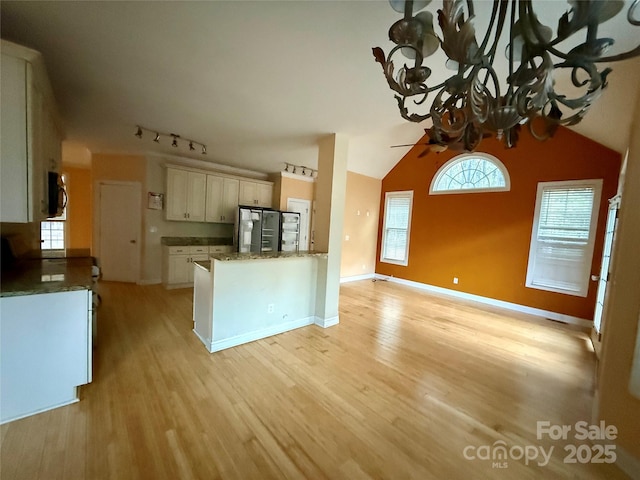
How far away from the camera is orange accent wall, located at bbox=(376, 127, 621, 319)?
12.6 ft

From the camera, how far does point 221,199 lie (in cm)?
532

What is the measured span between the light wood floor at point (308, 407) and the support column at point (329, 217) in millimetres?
369

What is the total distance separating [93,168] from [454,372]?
262 inches

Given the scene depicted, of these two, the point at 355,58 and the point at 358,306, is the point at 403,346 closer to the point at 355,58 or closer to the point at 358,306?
the point at 358,306

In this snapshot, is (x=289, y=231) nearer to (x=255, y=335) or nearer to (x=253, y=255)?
(x=253, y=255)

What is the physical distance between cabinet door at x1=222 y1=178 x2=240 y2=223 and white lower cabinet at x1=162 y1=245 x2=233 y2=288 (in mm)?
853

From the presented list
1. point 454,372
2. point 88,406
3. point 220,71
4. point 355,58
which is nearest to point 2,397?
point 88,406

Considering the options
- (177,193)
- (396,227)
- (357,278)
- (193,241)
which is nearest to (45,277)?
Answer: (177,193)

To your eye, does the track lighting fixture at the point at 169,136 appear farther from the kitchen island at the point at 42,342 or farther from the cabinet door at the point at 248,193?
the kitchen island at the point at 42,342

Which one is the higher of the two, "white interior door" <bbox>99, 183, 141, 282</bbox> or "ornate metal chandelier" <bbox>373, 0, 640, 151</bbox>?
"ornate metal chandelier" <bbox>373, 0, 640, 151</bbox>

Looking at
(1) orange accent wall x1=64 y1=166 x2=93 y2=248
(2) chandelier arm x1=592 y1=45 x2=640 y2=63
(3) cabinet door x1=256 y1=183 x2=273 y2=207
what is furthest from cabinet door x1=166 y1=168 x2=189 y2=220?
(2) chandelier arm x1=592 y1=45 x2=640 y2=63

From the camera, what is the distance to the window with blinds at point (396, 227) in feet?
20.0

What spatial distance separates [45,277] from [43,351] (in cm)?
62

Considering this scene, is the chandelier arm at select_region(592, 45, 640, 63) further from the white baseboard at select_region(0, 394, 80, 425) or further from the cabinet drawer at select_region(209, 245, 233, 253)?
the cabinet drawer at select_region(209, 245, 233, 253)
